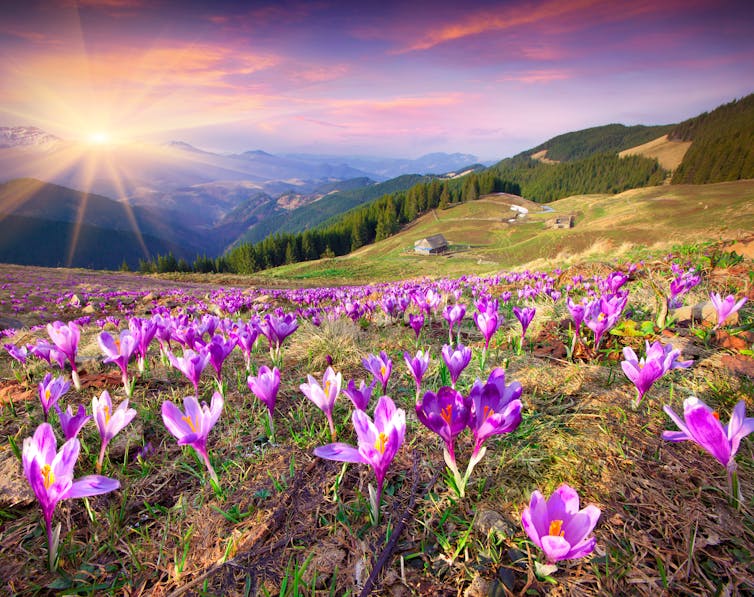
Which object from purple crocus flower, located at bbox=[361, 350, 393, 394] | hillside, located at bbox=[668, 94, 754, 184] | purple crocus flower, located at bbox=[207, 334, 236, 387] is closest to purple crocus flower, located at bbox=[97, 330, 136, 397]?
purple crocus flower, located at bbox=[207, 334, 236, 387]

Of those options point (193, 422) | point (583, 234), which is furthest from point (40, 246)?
point (193, 422)

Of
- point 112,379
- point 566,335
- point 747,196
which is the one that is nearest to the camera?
point 112,379

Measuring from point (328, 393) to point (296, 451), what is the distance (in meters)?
0.43

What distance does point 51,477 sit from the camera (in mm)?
1458

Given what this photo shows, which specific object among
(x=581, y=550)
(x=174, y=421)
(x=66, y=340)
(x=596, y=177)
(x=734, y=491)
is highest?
(x=596, y=177)

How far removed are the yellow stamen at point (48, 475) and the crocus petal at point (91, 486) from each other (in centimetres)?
12

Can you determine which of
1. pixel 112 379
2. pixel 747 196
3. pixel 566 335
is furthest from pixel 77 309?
pixel 747 196

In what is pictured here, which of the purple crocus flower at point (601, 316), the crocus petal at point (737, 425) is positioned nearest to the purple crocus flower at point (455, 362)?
the crocus petal at point (737, 425)

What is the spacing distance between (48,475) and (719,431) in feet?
9.02

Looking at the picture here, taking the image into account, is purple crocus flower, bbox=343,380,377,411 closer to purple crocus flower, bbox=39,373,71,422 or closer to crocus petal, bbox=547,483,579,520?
crocus petal, bbox=547,483,579,520

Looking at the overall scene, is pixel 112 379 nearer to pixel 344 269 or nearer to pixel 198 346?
pixel 198 346

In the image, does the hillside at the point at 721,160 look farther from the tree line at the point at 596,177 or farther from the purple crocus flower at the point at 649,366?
the purple crocus flower at the point at 649,366

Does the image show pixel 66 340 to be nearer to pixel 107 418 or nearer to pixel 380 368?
pixel 107 418

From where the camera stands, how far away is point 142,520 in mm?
1790
